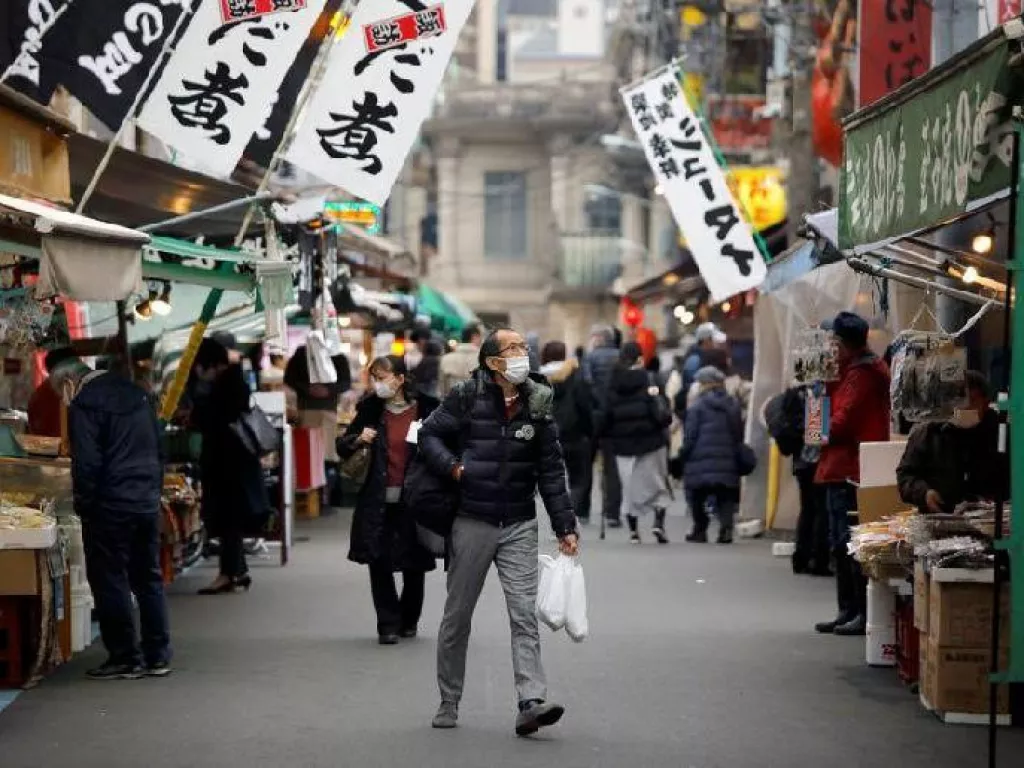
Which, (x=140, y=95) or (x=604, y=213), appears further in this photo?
(x=604, y=213)

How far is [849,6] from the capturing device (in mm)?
22141

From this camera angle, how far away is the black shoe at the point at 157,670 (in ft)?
37.1

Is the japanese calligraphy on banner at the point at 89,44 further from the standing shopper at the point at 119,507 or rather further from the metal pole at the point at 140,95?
the standing shopper at the point at 119,507

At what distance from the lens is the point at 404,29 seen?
14.2 metres

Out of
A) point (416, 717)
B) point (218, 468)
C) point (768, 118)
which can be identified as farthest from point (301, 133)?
point (768, 118)

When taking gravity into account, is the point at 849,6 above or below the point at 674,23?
below

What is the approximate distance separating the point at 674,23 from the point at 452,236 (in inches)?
1203

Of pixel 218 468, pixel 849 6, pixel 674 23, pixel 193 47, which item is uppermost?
pixel 674 23

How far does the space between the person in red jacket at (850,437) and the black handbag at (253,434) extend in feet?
14.8

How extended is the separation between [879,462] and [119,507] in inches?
183

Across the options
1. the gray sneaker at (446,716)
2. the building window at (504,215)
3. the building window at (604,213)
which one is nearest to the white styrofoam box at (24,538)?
the gray sneaker at (446,716)

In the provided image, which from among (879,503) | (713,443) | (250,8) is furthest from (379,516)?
(713,443)

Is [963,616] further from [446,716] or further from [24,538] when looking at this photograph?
[24,538]

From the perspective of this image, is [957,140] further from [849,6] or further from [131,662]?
[849,6]
